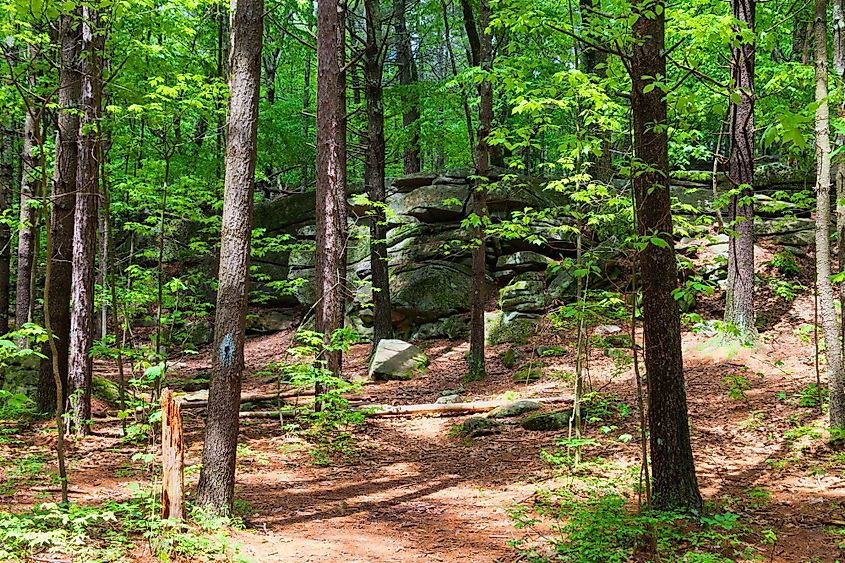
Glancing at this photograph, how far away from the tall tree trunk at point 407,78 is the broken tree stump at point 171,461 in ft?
38.8

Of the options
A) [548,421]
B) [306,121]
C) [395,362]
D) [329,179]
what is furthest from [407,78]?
[548,421]

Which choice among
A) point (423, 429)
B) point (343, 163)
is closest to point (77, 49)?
point (343, 163)

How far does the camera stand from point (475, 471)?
24.3 ft

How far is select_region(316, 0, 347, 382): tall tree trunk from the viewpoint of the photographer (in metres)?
9.71

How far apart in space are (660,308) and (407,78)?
16.0m

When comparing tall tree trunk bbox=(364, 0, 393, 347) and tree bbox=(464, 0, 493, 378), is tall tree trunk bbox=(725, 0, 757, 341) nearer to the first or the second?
tree bbox=(464, 0, 493, 378)

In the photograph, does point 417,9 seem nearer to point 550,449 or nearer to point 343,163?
point 343,163

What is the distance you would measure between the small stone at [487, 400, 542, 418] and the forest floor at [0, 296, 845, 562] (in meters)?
0.37

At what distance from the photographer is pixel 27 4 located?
443cm

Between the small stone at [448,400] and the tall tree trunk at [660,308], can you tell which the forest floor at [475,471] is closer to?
the small stone at [448,400]

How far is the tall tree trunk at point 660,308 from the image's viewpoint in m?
4.93

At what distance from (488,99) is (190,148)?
9.15 metres

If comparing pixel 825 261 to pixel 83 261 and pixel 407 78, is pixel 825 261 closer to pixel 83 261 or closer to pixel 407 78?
pixel 83 261

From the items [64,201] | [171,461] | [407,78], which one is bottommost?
[171,461]
